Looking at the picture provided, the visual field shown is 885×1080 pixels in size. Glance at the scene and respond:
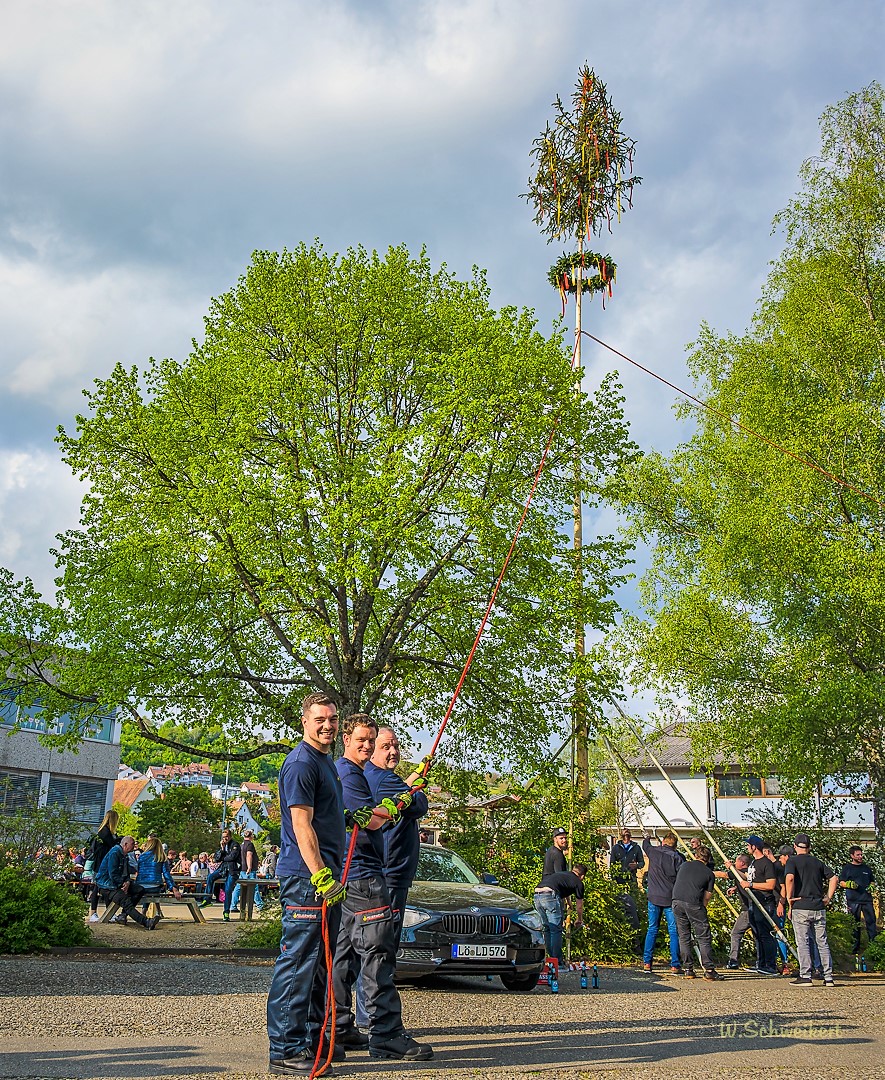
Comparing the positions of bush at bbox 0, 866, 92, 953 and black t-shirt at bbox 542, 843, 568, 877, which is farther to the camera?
black t-shirt at bbox 542, 843, 568, 877

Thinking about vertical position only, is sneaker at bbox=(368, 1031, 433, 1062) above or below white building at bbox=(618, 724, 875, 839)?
below

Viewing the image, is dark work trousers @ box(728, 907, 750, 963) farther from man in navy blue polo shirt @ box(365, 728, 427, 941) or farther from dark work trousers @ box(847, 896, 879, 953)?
man in navy blue polo shirt @ box(365, 728, 427, 941)

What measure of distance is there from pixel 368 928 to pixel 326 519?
1208 cm

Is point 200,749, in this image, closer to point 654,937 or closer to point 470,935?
point 654,937

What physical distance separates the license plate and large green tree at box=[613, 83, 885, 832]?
12.7 metres

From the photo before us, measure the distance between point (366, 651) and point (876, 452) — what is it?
1240 centimetres

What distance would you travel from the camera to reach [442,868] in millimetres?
12117

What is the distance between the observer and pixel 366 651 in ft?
68.6

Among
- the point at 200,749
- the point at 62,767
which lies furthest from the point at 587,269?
the point at 62,767

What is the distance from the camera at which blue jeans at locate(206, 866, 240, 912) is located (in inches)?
861

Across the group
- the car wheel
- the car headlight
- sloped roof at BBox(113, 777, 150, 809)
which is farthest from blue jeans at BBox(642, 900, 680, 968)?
sloped roof at BBox(113, 777, 150, 809)

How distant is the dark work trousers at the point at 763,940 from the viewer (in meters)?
14.9

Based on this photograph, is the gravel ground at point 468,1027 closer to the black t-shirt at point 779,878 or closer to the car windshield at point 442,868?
the car windshield at point 442,868

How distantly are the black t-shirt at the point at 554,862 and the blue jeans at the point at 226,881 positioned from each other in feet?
36.4
